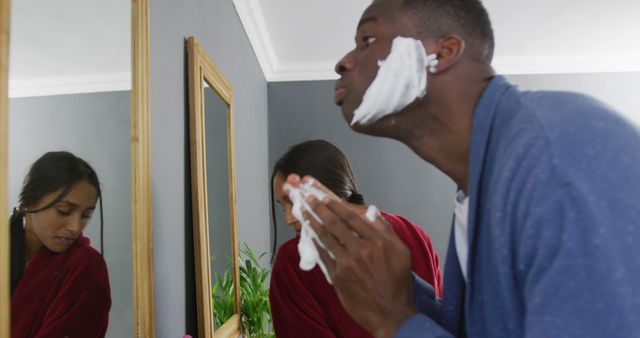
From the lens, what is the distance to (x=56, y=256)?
82cm

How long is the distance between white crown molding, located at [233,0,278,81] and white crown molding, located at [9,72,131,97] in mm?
1738

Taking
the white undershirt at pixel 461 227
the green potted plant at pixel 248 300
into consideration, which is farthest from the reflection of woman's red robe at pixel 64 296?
the green potted plant at pixel 248 300

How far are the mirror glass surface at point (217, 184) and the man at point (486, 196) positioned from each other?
115cm

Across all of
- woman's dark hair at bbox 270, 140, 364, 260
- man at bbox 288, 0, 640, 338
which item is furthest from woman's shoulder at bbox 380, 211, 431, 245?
man at bbox 288, 0, 640, 338

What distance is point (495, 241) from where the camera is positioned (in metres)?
0.58

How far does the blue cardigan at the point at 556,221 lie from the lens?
0.47 m

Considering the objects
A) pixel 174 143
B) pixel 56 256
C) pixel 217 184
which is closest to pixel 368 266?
pixel 56 256

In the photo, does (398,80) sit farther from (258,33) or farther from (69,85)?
(258,33)

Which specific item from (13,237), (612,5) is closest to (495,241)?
(13,237)

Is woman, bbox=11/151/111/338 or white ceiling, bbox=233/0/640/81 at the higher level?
white ceiling, bbox=233/0/640/81

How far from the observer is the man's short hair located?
2.55ft

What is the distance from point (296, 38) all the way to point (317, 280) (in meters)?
2.69

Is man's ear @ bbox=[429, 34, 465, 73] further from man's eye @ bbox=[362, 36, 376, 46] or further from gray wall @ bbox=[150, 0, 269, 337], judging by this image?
Result: gray wall @ bbox=[150, 0, 269, 337]

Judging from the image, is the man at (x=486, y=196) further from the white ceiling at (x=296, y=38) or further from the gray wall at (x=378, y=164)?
the gray wall at (x=378, y=164)
